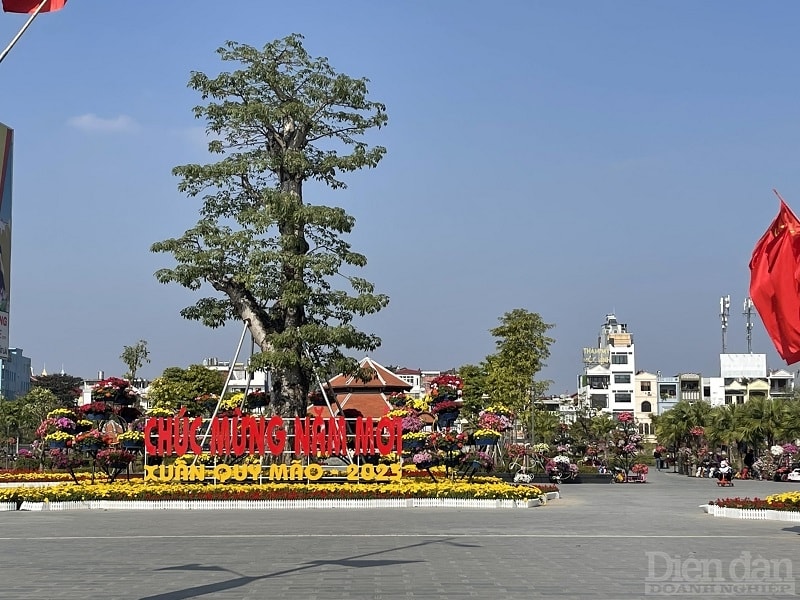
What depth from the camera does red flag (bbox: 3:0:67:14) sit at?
10.7 m

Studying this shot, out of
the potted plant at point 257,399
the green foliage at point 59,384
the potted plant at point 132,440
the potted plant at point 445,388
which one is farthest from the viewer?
the green foliage at point 59,384

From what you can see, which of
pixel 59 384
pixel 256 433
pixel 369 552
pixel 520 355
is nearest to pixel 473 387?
pixel 520 355

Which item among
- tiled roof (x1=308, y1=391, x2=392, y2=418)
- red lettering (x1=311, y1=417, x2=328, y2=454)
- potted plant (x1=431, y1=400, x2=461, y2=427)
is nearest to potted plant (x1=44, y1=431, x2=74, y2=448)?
red lettering (x1=311, y1=417, x2=328, y2=454)

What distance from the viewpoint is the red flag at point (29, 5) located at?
1074cm

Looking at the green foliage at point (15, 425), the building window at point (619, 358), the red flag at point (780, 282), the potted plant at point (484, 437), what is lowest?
the potted plant at point (484, 437)

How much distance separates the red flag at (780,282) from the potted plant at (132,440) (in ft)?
50.4

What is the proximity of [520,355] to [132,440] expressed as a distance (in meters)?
21.7

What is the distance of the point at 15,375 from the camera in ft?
358

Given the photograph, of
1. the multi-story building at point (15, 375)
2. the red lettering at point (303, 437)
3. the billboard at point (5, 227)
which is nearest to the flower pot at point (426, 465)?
the red lettering at point (303, 437)

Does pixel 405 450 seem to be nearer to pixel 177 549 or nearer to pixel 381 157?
pixel 381 157

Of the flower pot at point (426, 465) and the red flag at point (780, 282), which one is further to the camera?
the flower pot at point (426, 465)

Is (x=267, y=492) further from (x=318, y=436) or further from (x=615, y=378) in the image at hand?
(x=615, y=378)

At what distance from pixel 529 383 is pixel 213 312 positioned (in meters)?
19.7

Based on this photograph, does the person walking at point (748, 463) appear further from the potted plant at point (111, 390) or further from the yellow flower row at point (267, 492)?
→ the potted plant at point (111, 390)
